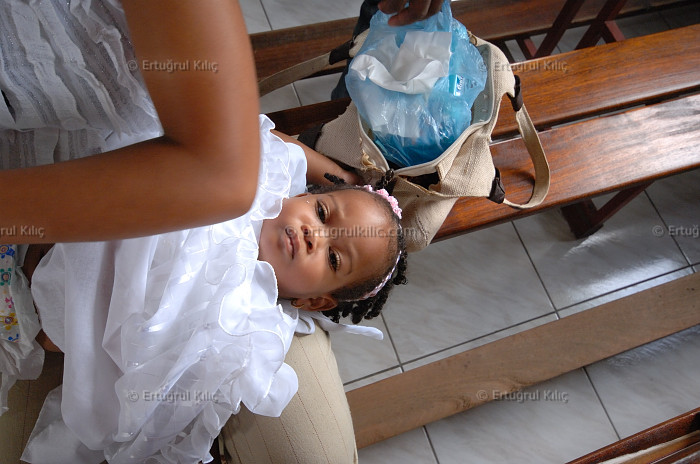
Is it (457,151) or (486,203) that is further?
(486,203)

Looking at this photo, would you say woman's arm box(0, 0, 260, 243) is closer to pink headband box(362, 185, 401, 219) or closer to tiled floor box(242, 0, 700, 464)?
pink headband box(362, 185, 401, 219)

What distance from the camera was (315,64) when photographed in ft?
5.09

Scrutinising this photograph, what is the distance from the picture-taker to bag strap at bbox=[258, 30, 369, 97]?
1.48 m

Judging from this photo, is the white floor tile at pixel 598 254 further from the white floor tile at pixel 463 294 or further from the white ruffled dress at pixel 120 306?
the white ruffled dress at pixel 120 306

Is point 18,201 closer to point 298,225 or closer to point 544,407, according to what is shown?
point 298,225

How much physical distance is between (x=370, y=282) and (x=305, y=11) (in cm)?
171

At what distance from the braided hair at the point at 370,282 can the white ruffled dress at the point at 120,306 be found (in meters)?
0.22

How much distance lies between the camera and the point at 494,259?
2.25 metres

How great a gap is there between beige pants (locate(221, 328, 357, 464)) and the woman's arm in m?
0.68

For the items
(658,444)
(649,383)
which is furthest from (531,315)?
(658,444)

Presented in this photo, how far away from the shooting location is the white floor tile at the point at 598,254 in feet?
7.47

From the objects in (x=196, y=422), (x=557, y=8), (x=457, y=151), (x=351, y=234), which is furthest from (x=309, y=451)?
(x=557, y=8)

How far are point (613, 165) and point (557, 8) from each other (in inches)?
37.8

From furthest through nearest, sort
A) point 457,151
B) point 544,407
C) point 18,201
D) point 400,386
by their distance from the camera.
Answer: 1. point 544,407
2. point 400,386
3. point 457,151
4. point 18,201
